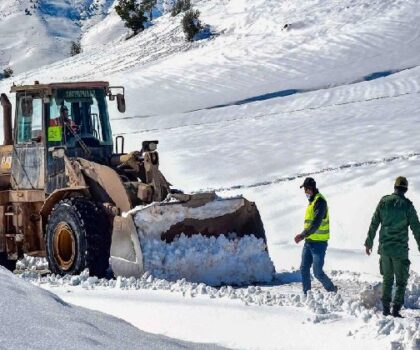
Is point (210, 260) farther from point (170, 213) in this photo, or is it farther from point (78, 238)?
point (78, 238)

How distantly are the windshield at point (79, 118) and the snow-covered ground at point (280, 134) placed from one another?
192cm

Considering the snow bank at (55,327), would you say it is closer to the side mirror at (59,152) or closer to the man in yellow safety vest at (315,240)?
the man in yellow safety vest at (315,240)

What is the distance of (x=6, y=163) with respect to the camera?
1015 centimetres

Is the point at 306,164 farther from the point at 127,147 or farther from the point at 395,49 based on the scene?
the point at 395,49

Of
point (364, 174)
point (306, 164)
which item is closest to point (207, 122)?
point (306, 164)

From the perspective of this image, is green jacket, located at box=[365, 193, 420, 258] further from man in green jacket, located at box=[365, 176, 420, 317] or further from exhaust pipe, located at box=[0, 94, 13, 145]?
exhaust pipe, located at box=[0, 94, 13, 145]

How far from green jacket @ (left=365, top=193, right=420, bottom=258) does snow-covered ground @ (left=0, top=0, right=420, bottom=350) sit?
53cm

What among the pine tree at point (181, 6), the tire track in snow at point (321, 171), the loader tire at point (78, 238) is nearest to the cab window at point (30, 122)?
the loader tire at point (78, 238)

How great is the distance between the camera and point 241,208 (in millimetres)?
8922

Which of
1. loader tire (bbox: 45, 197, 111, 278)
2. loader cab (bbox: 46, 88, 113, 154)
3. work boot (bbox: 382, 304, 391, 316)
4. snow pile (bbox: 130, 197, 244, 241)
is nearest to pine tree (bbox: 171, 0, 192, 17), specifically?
loader cab (bbox: 46, 88, 113, 154)

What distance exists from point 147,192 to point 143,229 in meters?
0.60

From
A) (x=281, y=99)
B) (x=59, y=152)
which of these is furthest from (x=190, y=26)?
(x=59, y=152)

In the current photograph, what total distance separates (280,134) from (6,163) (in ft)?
32.6

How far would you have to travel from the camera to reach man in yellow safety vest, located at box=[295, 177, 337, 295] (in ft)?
25.2
